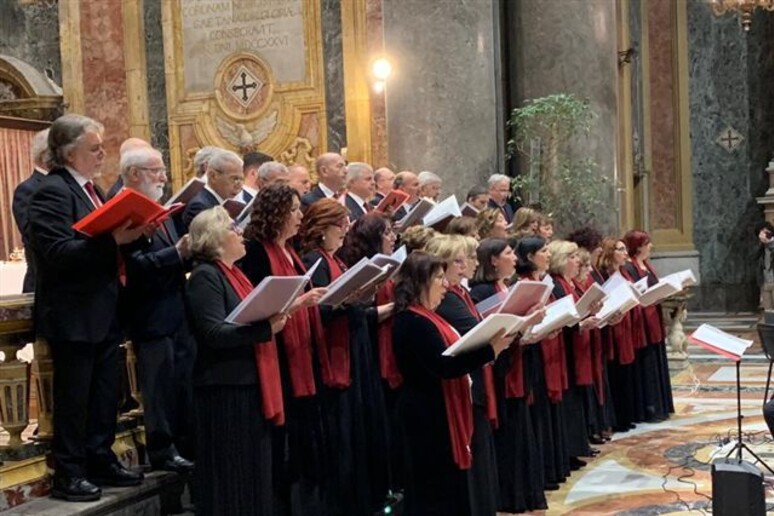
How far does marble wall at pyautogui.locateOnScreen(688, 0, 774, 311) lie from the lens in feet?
56.2

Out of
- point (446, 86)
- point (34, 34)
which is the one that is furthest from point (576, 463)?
point (34, 34)

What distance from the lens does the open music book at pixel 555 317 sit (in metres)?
5.94

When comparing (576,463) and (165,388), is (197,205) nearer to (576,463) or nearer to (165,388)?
(165,388)

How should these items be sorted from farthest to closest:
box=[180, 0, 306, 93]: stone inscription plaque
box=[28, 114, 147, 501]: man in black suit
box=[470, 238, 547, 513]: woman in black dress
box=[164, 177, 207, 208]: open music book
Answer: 1. box=[180, 0, 306, 93]: stone inscription plaque
2. box=[470, 238, 547, 513]: woman in black dress
3. box=[164, 177, 207, 208]: open music book
4. box=[28, 114, 147, 501]: man in black suit

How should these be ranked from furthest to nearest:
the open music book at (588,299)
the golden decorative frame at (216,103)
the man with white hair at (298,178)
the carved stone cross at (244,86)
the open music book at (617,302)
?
1. the carved stone cross at (244,86)
2. the golden decorative frame at (216,103)
3. the open music book at (617,302)
4. the man with white hair at (298,178)
5. the open music book at (588,299)

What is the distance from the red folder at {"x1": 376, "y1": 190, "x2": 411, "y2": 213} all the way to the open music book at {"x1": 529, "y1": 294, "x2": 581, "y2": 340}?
1.37 m

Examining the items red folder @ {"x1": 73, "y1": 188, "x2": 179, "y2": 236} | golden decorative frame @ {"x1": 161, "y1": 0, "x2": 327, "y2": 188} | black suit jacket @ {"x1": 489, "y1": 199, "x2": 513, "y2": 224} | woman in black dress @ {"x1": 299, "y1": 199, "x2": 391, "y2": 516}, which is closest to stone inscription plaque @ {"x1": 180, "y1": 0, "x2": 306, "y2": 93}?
golden decorative frame @ {"x1": 161, "y1": 0, "x2": 327, "y2": 188}

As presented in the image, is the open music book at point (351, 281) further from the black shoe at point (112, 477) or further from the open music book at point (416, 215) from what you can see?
the open music book at point (416, 215)

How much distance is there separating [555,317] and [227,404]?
2.01 m

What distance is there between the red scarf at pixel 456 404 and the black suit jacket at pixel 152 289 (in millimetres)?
1097

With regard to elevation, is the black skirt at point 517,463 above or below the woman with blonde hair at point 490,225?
below

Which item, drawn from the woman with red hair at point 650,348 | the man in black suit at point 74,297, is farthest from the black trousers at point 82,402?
the woman with red hair at point 650,348

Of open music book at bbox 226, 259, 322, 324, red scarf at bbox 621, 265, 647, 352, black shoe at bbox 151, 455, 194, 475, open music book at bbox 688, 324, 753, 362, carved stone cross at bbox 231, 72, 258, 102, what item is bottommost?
black shoe at bbox 151, 455, 194, 475

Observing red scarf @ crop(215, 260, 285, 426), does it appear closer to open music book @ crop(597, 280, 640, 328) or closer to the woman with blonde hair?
the woman with blonde hair
